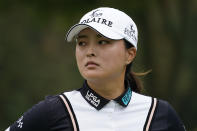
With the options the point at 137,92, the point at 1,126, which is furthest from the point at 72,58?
the point at 137,92

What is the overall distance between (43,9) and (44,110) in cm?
806

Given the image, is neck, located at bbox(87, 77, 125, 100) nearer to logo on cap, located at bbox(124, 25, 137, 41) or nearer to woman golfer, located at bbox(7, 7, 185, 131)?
woman golfer, located at bbox(7, 7, 185, 131)

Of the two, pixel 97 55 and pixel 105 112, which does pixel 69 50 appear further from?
pixel 97 55

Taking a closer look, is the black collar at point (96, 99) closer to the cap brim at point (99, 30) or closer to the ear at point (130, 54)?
the ear at point (130, 54)

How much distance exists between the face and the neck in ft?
0.18

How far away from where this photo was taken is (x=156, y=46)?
14.6m

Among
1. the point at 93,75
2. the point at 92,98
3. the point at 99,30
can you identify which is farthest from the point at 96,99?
the point at 99,30

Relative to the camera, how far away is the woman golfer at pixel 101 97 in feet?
15.6

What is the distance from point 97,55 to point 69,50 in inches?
540

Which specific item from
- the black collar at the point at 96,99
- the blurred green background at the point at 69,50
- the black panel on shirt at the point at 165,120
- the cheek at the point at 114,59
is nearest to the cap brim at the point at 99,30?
the cheek at the point at 114,59

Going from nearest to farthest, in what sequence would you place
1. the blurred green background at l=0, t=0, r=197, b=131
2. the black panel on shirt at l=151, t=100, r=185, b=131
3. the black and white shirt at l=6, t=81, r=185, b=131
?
the black and white shirt at l=6, t=81, r=185, b=131 < the black panel on shirt at l=151, t=100, r=185, b=131 < the blurred green background at l=0, t=0, r=197, b=131

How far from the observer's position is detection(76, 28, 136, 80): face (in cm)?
476

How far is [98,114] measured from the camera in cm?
489

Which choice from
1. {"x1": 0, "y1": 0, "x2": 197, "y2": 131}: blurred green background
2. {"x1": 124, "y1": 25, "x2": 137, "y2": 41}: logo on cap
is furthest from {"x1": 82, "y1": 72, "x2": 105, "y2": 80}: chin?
{"x1": 0, "y1": 0, "x2": 197, "y2": 131}: blurred green background
